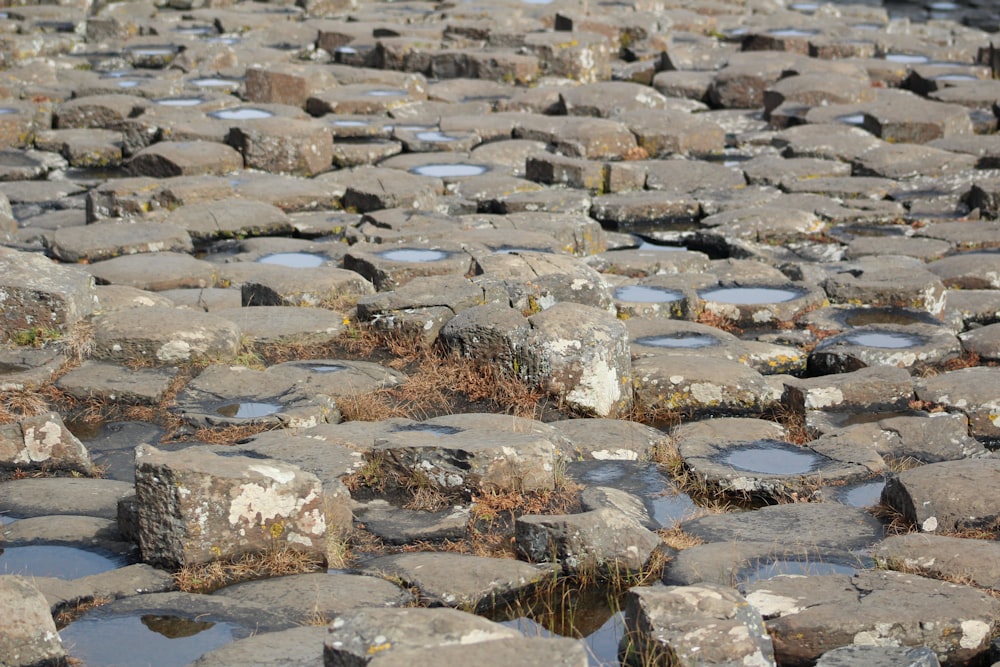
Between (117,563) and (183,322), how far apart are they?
2.40 metres

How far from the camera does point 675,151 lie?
41.6ft

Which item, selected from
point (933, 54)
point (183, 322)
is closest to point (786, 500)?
point (183, 322)

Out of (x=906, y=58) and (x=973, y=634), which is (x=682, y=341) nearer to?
(x=973, y=634)

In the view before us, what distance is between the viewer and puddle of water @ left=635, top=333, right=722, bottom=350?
747 centimetres

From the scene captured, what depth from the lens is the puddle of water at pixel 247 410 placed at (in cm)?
622

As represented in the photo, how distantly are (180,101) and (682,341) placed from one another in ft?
26.6

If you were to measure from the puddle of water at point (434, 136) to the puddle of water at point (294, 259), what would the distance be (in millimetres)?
3714

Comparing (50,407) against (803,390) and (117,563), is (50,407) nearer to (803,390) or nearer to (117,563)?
(117,563)

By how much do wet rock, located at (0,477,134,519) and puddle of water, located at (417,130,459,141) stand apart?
7655 mm

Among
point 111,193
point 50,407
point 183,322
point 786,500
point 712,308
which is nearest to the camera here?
point 786,500

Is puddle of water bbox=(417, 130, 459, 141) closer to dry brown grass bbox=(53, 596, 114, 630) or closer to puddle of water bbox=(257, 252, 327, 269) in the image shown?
puddle of water bbox=(257, 252, 327, 269)

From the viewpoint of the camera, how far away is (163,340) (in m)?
6.82

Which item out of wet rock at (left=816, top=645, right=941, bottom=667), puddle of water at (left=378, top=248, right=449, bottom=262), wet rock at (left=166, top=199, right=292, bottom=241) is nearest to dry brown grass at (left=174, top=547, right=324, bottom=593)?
wet rock at (left=816, top=645, right=941, bottom=667)

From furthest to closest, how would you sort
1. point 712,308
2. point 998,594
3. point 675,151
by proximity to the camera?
point 675,151 < point 712,308 < point 998,594
